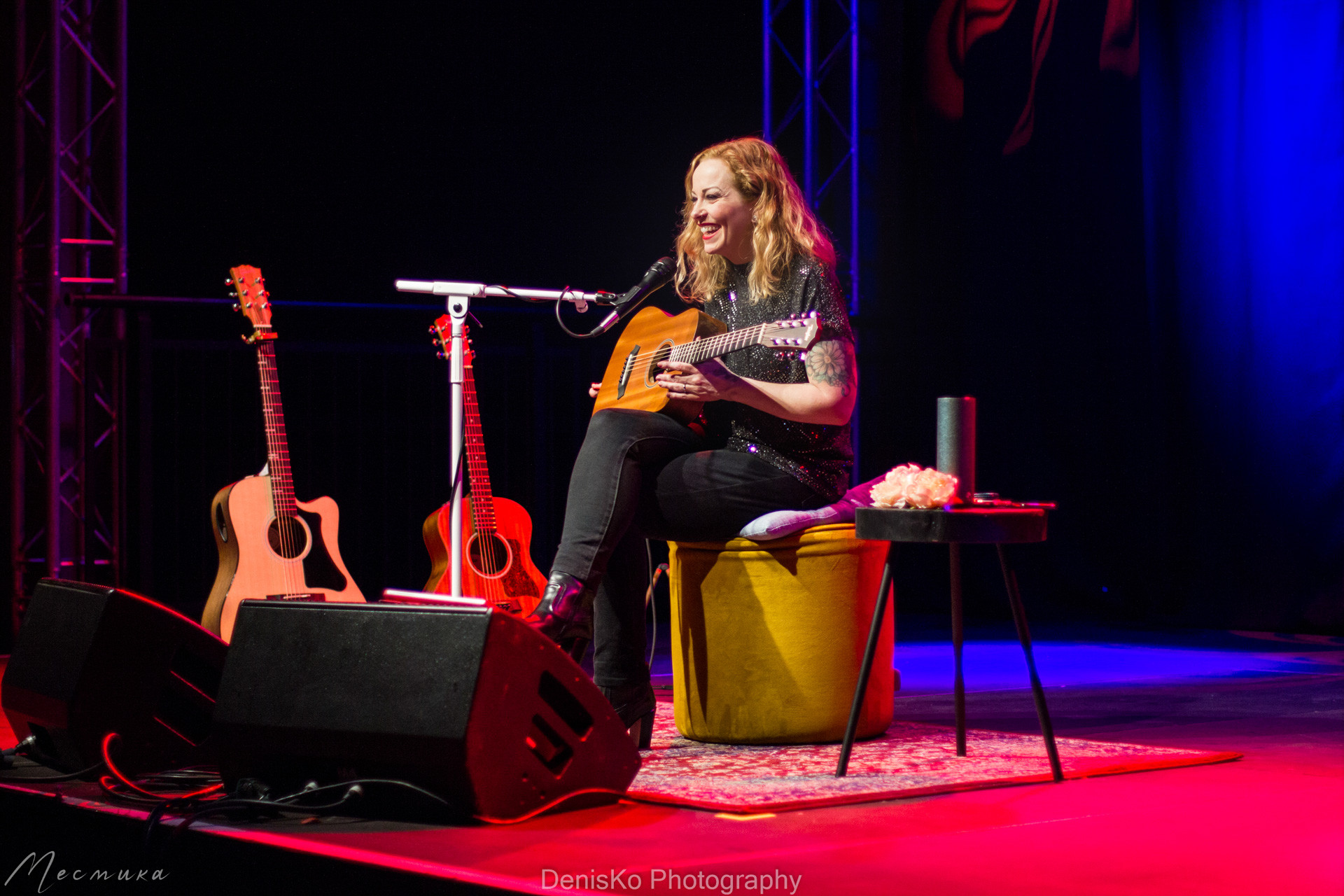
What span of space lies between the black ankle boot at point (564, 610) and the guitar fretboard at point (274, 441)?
4.57 feet

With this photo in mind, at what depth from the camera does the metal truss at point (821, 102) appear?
18.6 ft

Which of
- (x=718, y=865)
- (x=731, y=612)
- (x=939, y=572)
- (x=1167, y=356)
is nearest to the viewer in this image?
(x=718, y=865)

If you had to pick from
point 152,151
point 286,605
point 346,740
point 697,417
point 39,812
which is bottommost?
point 39,812

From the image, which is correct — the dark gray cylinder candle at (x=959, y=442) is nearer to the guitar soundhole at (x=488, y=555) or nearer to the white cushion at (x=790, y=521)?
the white cushion at (x=790, y=521)

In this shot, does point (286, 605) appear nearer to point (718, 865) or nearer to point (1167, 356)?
point (718, 865)

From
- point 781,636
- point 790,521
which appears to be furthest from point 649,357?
point 781,636

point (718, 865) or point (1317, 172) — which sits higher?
point (1317, 172)

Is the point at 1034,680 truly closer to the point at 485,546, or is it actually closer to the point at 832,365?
the point at 832,365

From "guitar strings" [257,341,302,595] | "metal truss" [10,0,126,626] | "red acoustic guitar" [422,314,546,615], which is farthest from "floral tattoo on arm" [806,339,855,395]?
"metal truss" [10,0,126,626]

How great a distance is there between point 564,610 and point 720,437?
643mm

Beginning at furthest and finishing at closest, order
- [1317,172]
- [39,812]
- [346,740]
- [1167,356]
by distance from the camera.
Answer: [1167,356] < [1317,172] < [39,812] < [346,740]

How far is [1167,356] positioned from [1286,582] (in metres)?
1.00

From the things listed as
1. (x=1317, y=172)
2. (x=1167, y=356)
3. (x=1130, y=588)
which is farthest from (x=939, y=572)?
(x=1317, y=172)

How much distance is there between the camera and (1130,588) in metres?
5.35
